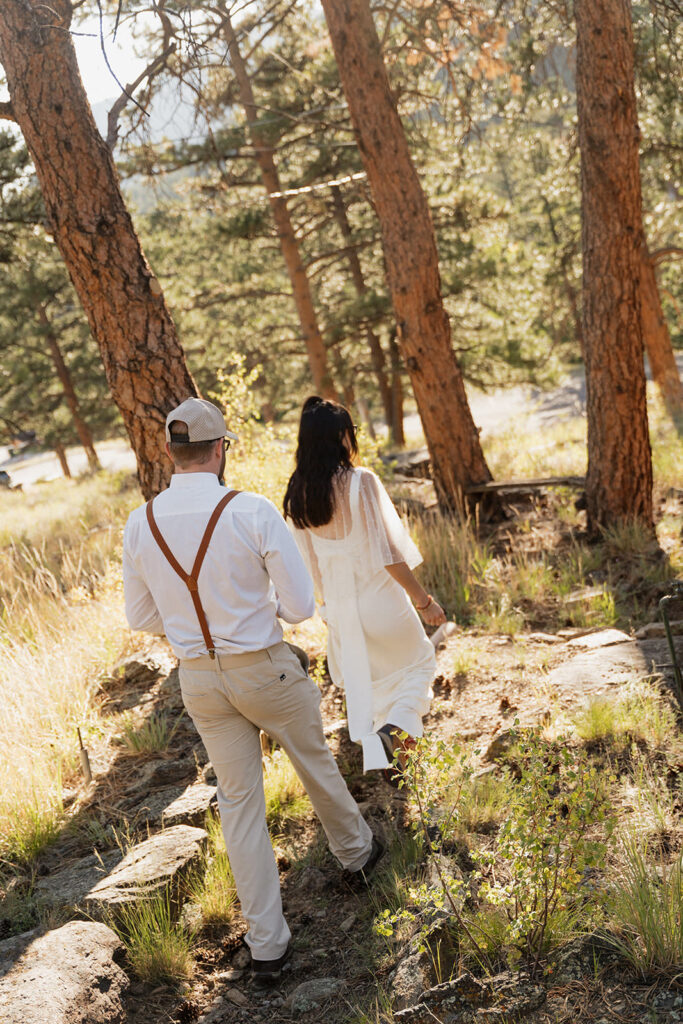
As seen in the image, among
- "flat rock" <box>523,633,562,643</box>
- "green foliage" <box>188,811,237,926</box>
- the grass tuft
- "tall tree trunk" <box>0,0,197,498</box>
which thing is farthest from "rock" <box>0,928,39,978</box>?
"flat rock" <box>523,633,562,643</box>

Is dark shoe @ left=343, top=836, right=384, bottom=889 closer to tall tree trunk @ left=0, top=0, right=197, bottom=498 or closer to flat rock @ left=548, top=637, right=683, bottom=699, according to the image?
flat rock @ left=548, top=637, right=683, bottom=699

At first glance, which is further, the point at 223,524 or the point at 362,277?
the point at 362,277

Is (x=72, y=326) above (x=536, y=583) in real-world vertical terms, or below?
above

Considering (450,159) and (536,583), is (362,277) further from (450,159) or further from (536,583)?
(536,583)

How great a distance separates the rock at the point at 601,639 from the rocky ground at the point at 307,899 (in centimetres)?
1

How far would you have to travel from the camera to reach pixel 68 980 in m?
2.82

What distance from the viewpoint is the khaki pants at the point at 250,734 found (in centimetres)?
304

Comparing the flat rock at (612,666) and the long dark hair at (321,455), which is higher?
the long dark hair at (321,455)

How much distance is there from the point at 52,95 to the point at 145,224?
42.1 feet

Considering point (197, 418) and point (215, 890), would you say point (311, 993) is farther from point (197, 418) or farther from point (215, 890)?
point (197, 418)

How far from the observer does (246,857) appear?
10.2 ft

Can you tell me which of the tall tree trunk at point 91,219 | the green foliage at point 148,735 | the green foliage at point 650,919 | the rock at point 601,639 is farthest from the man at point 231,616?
the rock at point 601,639

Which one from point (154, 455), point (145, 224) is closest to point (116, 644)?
point (154, 455)

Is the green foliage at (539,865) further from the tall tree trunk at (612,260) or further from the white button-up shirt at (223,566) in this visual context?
the tall tree trunk at (612,260)
